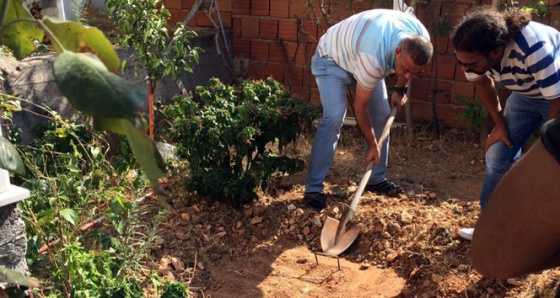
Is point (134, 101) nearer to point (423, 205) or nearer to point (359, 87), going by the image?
point (359, 87)

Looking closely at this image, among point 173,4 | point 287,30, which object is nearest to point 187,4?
point 173,4

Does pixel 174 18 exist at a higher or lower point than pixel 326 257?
higher

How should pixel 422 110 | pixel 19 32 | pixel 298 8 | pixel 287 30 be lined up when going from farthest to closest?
pixel 287 30, pixel 298 8, pixel 422 110, pixel 19 32

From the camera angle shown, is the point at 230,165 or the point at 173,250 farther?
the point at 230,165

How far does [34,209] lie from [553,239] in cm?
Result: 284

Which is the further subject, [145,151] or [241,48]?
[241,48]

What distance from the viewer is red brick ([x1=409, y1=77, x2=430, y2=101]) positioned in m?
5.67

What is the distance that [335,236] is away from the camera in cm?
395

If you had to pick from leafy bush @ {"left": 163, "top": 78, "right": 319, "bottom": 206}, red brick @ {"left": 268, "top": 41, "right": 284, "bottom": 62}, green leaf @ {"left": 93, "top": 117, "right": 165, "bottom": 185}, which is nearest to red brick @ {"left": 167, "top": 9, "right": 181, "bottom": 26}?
red brick @ {"left": 268, "top": 41, "right": 284, "bottom": 62}

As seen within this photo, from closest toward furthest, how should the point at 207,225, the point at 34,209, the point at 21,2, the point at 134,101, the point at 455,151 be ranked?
the point at 134,101
the point at 21,2
the point at 34,209
the point at 207,225
the point at 455,151

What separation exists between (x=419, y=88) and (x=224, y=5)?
2.12 m

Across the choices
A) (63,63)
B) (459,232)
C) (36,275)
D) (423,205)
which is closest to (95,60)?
(63,63)

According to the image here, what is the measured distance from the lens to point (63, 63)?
0.71 meters

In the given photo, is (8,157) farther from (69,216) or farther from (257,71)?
(257,71)
